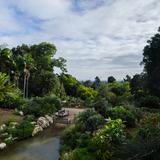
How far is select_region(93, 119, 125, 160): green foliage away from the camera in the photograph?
444 inches

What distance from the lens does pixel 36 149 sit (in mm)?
16844

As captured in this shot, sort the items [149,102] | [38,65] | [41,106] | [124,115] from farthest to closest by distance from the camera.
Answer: [38,65]
[41,106]
[149,102]
[124,115]

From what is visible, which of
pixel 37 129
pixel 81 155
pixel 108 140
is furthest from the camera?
pixel 37 129

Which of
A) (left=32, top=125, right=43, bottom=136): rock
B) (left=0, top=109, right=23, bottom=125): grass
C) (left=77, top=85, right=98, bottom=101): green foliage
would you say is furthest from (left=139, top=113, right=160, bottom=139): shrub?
(left=77, top=85, right=98, bottom=101): green foliage

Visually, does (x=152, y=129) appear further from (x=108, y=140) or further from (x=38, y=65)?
(x=38, y=65)

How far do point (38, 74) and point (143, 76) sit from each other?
60.5ft

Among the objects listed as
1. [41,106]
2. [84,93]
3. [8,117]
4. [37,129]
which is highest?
[84,93]

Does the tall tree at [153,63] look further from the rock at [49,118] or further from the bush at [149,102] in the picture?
the rock at [49,118]

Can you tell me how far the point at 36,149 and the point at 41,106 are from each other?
11907mm

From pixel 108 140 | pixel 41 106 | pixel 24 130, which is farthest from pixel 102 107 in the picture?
pixel 108 140

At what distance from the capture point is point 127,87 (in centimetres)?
4934

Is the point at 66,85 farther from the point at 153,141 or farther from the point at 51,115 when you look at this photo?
the point at 153,141

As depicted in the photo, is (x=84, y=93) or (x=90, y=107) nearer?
(x=90, y=107)

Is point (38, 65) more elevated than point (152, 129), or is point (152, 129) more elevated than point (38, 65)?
point (38, 65)
